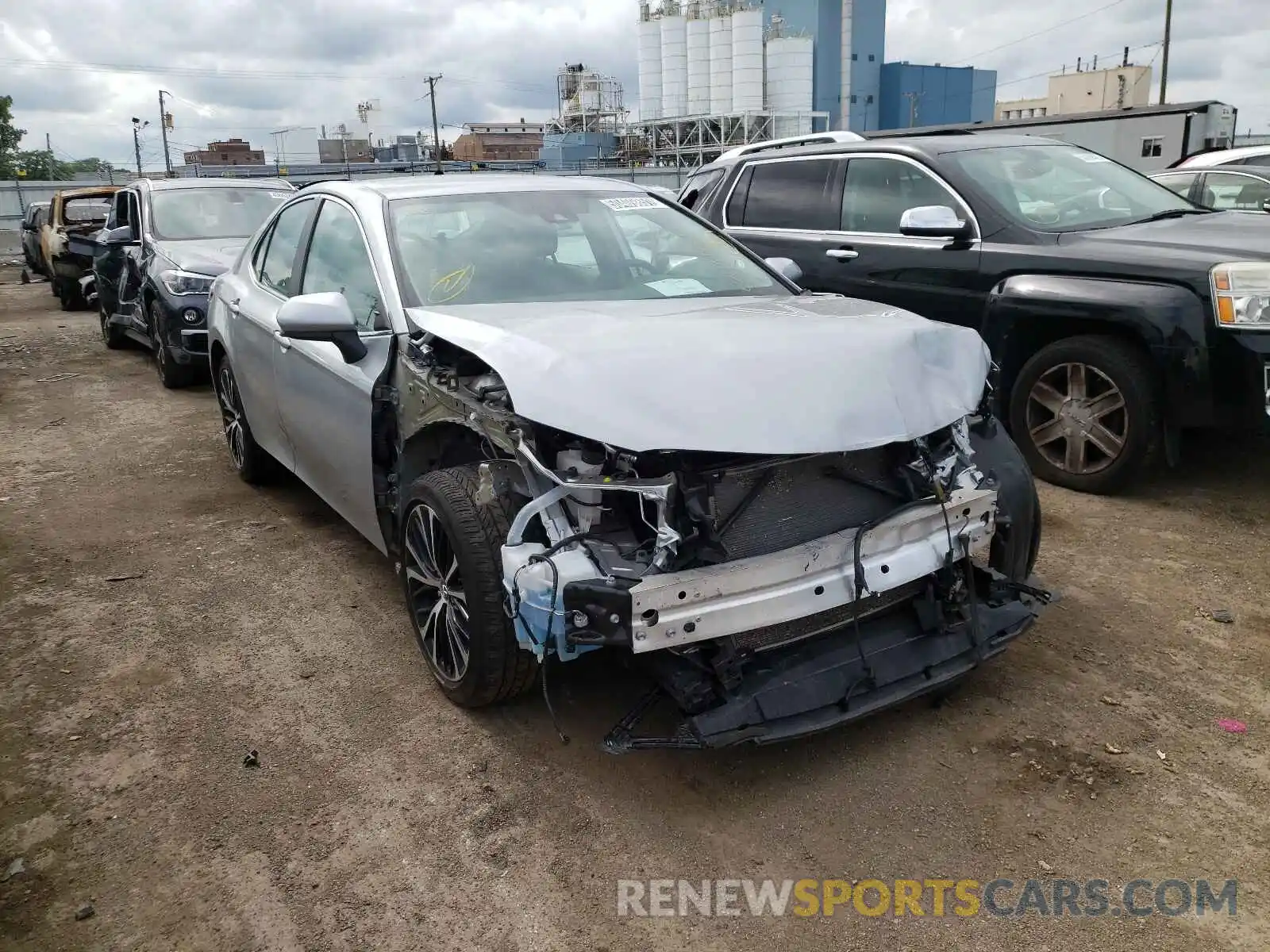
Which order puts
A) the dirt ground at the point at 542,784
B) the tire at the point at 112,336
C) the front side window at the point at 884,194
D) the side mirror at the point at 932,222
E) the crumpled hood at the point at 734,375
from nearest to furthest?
the dirt ground at the point at 542,784, the crumpled hood at the point at 734,375, the side mirror at the point at 932,222, the front side window at the point at 884,194, the tire at the point at 112,336

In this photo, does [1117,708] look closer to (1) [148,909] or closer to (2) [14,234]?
(1) [148,909]

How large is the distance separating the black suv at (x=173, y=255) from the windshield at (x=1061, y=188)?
19.1ft

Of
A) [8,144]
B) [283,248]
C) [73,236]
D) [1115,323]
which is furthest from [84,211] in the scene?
[8,144]

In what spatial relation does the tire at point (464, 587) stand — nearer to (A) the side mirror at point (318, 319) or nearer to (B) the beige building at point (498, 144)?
(A) the side mirror at point (318, 319)

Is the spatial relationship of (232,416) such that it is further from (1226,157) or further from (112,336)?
(1226,157)

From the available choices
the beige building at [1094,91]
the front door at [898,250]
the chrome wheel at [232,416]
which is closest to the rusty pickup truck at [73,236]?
the chrome wheel at [232,416]

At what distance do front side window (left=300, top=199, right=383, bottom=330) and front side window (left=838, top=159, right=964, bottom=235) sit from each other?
3.41 metres

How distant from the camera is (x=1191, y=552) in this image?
14.5 feet

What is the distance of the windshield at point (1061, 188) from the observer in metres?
5.52

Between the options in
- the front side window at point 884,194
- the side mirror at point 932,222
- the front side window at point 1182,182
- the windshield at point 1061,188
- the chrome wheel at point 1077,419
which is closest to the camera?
the chrome wheel at point 1077,419

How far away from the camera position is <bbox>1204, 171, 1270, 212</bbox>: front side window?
8875mm

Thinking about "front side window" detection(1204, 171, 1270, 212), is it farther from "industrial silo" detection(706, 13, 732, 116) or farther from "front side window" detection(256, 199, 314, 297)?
"industrial silo" detection(706, 13, 732, 116)

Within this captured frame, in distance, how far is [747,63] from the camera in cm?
6206

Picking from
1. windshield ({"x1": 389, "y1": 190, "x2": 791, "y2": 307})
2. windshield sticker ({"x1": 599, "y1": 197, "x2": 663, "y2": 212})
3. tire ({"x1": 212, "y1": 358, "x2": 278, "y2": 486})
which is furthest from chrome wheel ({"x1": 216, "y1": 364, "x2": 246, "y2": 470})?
windshield sticker ({"x1": 599, "y1": 197, "x2": 663, "y2": 212})
